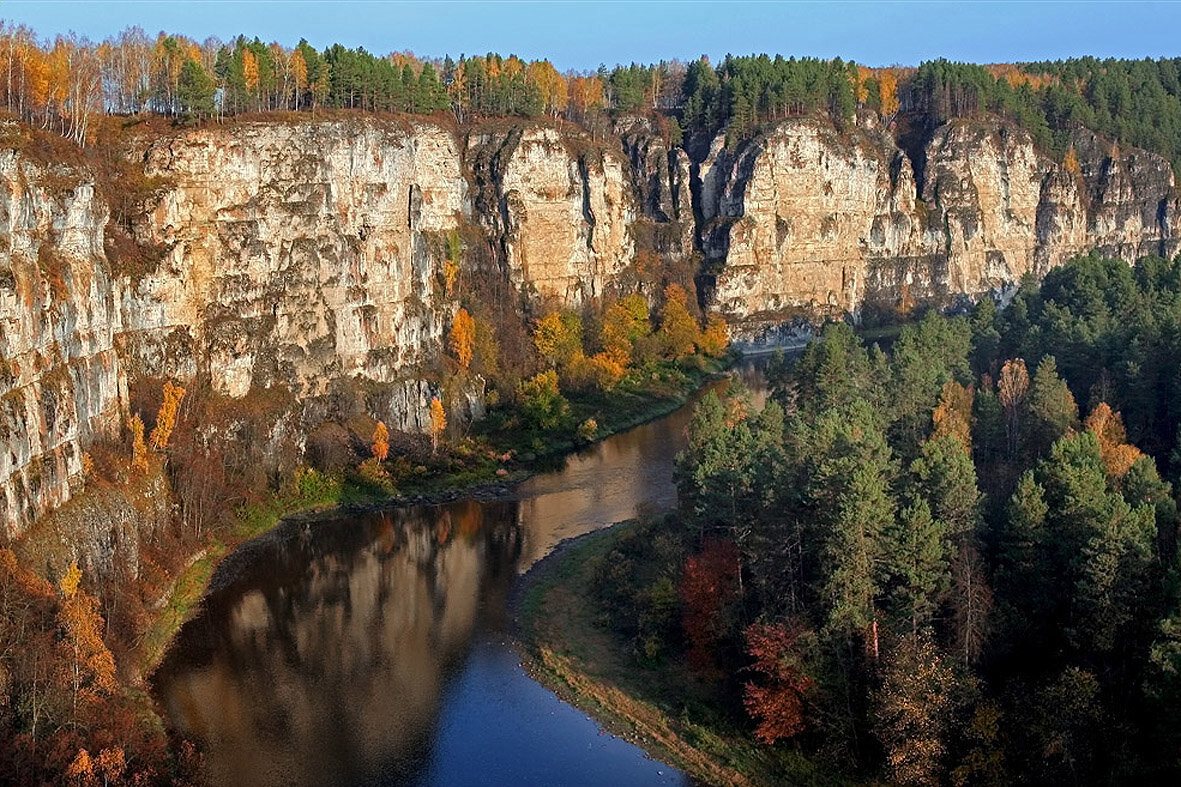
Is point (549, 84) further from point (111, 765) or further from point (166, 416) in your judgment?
point (111, 765)

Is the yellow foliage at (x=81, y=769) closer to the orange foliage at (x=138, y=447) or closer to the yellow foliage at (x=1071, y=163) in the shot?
the orange foliage at (x=138, y=447)

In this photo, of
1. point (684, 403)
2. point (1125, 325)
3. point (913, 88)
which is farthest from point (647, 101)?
point (1125, 325)

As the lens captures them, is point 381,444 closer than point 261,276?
Yes

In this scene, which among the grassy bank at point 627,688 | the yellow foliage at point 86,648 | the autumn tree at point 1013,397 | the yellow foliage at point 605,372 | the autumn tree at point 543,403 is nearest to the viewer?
the grassy bank at point 627,688

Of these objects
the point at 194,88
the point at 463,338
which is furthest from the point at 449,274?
the point at 194,88

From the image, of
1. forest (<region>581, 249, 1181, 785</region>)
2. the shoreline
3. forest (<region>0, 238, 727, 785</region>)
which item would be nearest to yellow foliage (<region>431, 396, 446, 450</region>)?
forest (<region>0, 238, 727, 785</region>)

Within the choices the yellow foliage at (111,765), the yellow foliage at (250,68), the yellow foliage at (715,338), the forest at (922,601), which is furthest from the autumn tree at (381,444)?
the yellow foliage at (715,338)
